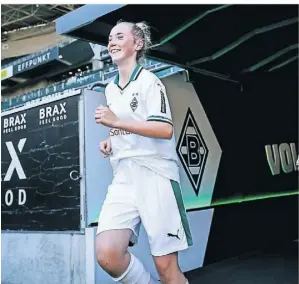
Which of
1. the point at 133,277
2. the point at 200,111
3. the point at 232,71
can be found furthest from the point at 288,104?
the point at 133,277

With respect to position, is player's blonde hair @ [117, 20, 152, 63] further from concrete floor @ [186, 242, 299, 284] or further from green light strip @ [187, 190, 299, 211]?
green light strip @ [187, 190, 299, 211]

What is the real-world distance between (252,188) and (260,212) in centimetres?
32

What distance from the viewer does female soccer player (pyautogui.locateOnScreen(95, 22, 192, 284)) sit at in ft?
6.48

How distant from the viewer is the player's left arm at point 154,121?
1.92 m

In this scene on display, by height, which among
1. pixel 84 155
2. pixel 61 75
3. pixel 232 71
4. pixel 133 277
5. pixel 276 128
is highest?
pixel 61 75

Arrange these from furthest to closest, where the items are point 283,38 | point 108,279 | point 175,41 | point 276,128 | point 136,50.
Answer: point 276,128
point 283,38
point 175,41
point 108,279
point 136,50

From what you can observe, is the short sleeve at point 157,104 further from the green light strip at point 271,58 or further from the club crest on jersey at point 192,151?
the green light strip at point 271,58

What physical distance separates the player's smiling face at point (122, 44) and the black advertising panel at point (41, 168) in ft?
4.21

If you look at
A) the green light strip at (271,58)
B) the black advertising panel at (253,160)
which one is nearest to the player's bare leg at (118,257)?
the black advertising panel at (253,160)

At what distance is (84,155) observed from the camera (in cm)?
333

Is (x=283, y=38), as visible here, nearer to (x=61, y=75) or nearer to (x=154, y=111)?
(x=154, y=111)

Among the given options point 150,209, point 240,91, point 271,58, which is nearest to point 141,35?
point 150,209

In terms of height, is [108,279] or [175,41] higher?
[175,41]

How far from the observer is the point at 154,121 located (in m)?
1.97
